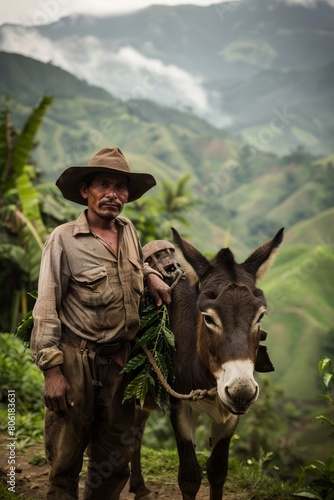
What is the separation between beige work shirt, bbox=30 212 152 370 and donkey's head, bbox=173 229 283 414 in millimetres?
471

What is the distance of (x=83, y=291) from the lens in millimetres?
3305

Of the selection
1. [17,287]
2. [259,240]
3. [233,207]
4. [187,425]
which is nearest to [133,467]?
[187,425]

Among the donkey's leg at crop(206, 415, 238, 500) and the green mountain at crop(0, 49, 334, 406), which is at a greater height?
the green mountain at crop(0, 49, 334, 406)

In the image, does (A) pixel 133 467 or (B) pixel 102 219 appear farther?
(A) pixel 133 467

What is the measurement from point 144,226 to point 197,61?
6480 cm

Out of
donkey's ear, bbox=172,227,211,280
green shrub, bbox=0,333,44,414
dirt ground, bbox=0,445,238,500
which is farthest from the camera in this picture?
green shrub, bbox=0,333,44,414

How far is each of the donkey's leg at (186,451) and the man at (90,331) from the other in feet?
1.47

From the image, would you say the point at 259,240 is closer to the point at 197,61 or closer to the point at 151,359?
the point at 197,61

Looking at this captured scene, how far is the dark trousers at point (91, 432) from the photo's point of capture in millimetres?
3287

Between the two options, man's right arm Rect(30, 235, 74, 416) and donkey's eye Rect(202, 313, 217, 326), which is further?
donkey's eye Rect(202, 313, 217, 326)

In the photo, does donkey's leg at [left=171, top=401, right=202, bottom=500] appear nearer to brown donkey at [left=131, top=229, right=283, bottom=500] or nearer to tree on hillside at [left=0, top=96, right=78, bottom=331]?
brown donkey at [left=131, top=229, right=283, bottom=500]

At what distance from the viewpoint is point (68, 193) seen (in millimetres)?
3693

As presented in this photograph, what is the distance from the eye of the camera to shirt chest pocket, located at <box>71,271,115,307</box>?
130 inches

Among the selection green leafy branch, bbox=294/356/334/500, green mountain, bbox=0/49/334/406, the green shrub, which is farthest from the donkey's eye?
green mountain, bbox=0/49/334/406
